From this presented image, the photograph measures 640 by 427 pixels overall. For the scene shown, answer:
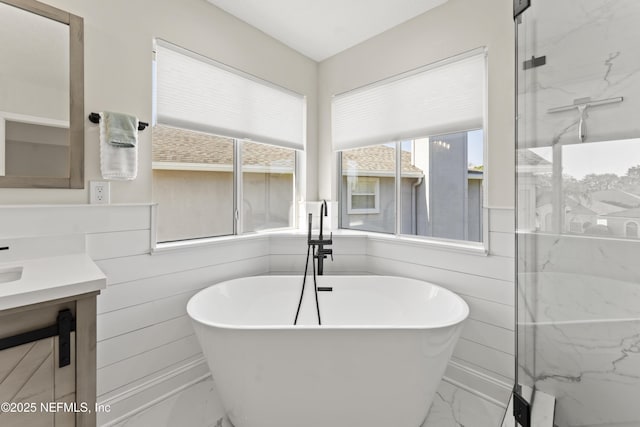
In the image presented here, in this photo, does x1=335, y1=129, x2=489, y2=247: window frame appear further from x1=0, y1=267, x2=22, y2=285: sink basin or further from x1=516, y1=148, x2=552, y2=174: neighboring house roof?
x1=0, y1=267, x2=22, y2=285: sink basin

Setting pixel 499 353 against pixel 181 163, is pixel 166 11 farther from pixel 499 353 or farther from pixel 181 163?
pixel 499 353

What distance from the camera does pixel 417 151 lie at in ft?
7.80

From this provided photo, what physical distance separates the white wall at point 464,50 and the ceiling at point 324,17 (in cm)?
10

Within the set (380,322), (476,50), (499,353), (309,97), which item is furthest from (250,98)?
(499,353)

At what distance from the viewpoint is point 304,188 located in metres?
2.84

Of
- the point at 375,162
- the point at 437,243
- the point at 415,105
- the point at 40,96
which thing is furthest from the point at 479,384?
the point at 40,96

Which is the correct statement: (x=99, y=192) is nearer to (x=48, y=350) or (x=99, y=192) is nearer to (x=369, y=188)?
(x=48, y=350)

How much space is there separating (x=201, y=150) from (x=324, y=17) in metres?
1.37

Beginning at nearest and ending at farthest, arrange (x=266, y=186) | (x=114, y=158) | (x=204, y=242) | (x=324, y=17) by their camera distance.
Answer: (x=114, y=158) < (x=204, y=242) < (x=324, y=17) < (x=266, y=186)

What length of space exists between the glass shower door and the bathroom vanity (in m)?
1.73

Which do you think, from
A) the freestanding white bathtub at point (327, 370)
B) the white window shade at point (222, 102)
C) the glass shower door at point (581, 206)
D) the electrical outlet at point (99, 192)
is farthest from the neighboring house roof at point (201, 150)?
the glass shower door at point (581, 206)

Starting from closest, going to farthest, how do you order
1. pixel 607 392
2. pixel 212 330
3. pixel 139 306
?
pixel 607 392 < pixel 212 330 < pixel 139 306

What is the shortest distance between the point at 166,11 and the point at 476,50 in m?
2.01

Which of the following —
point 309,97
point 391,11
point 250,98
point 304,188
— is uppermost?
point 391,11
